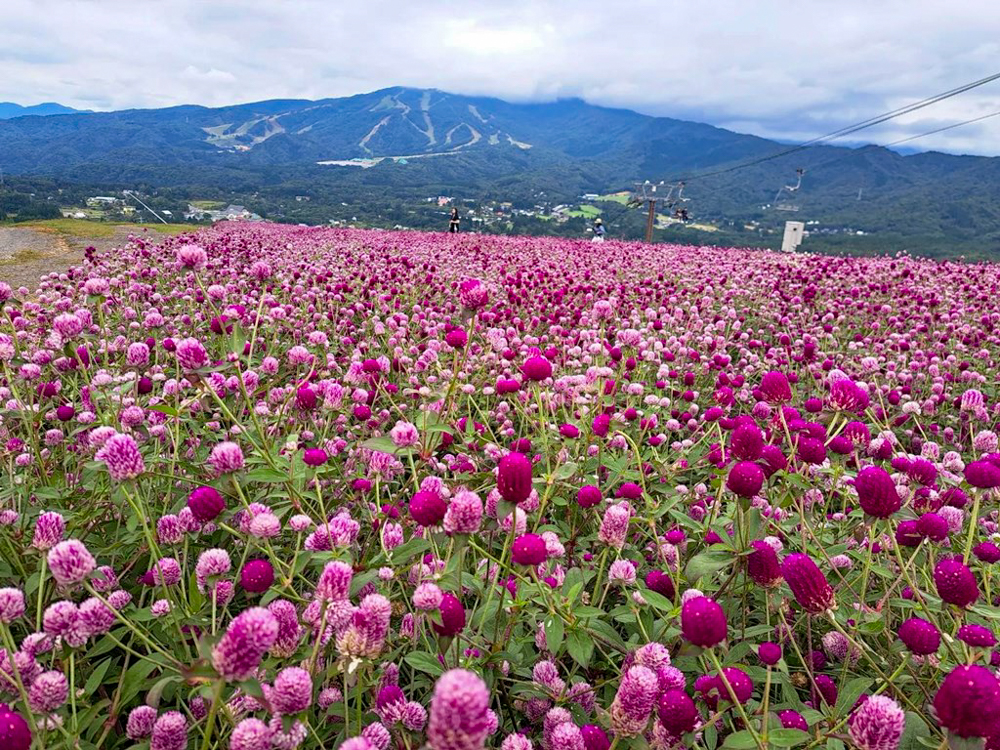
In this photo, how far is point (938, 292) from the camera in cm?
889

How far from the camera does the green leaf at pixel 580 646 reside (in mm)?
1670

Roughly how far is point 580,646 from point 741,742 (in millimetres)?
483

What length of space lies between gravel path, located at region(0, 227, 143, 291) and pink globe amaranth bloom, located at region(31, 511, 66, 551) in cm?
906

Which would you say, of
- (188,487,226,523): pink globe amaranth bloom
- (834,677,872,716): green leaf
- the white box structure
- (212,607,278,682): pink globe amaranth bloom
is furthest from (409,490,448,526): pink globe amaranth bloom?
the white box structure

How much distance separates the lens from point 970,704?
1121mm

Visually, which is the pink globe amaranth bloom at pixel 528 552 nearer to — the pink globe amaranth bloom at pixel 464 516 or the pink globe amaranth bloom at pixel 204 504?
the pink globe amaranth bloom at pixel 464 516

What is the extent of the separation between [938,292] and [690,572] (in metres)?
9.69

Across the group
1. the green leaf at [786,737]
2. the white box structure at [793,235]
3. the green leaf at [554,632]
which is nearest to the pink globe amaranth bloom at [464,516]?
the green leaf at [554,632]

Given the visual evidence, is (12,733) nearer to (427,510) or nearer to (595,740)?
(427,510)

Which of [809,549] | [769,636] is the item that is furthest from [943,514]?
[769,636]

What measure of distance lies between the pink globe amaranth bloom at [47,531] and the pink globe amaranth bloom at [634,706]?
5.49ft

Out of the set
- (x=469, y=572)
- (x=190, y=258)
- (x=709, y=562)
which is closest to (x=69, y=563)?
(x=469, y=572)

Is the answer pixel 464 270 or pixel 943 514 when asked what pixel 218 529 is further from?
pixel 464 270

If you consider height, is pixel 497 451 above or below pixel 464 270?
below
